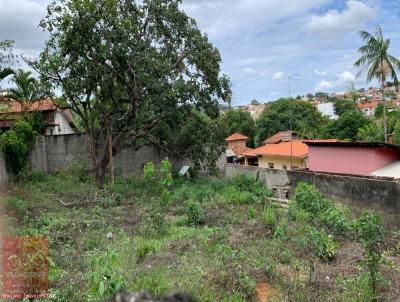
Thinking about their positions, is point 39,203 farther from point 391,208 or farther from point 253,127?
point 253,127

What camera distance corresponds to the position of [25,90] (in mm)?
19859

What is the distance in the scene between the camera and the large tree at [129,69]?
13484 millimetres

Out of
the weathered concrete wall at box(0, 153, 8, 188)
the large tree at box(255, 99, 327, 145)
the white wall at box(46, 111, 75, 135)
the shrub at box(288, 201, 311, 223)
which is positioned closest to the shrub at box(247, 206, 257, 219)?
the shrub at box(288, 201, 311, 223)

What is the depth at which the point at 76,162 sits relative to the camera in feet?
57.3

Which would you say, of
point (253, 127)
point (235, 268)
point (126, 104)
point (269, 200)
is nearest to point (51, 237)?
point (235, 268)

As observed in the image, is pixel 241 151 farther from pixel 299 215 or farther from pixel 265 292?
pixel 265 292

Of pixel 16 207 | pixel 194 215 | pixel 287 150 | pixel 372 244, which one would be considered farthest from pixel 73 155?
pixel 372 244

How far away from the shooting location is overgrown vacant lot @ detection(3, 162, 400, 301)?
4934 mm

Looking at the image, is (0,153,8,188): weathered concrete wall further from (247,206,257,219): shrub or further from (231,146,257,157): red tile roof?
(231,146,257,157): red tile roof

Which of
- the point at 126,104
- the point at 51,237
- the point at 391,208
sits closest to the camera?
the point at 51,237

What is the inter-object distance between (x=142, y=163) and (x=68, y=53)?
21.7ft

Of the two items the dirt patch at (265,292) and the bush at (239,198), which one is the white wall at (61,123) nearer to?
the bush at (239,198)

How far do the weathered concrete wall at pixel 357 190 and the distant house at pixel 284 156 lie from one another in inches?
379

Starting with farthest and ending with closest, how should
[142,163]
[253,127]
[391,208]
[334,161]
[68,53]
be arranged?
1. [253,127]
2. [142,163]
3. [334,161]
4. [68,53]
5. [391,208]
